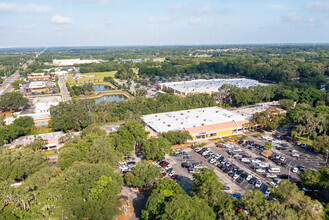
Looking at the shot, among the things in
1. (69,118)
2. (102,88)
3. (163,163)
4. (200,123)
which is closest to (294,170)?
(163,163)

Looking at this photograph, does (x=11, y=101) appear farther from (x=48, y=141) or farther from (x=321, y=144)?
(x=321, y=144)

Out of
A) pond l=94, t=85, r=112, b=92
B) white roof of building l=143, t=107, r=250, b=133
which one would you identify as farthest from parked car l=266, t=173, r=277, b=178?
pond l=94, t=85, r=112, b=92

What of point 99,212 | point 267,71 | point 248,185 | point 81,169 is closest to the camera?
point 99,212

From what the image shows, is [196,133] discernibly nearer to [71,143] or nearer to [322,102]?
[71,143]

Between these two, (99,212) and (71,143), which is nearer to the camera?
(99,212)

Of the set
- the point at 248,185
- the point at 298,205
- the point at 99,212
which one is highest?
the point at 298,205

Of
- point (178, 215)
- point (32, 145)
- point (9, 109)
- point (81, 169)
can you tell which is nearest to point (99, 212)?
point (81, 169)
